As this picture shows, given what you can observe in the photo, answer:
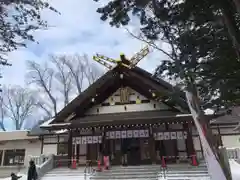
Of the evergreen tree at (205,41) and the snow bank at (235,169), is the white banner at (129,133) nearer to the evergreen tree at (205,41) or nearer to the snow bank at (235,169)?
the snow bank at (235,169)

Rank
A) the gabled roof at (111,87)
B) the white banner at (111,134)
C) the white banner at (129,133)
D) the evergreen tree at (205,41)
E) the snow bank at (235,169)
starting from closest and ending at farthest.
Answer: the evergreen tree at (205,41), the snow bank at (235,169), the white banner at (129,133), the white banner at (111,134), the gabled roof at (111,87)

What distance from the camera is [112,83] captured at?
15.9 meters

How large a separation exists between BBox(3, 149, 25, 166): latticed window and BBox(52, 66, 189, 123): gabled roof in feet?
26.1

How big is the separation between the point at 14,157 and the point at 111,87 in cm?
1140

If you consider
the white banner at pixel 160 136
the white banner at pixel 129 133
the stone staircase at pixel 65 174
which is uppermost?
the white banner at pixel 129 133

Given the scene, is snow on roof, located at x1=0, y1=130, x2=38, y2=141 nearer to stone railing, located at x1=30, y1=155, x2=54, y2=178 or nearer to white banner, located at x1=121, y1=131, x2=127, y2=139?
stone railing, located at x1=30, y1=155, x2=54, y2=178

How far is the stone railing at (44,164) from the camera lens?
41.9 ft

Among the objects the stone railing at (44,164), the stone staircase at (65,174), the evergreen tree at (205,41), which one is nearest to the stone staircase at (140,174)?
the stone staircase at (65,174)

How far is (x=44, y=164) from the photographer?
13.4 m

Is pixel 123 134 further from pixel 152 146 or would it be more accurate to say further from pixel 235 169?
pixel 235 169

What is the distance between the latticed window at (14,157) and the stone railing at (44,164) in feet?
22.8

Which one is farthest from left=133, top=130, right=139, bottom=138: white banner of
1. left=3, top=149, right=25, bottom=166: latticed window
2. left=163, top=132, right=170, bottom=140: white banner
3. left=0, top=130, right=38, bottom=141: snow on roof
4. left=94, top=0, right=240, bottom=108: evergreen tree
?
left=3, top=149, right=25, bottom=166: latticed window

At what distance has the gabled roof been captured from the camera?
48.2ft

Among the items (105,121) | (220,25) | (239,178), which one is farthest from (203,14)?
(105,121)
